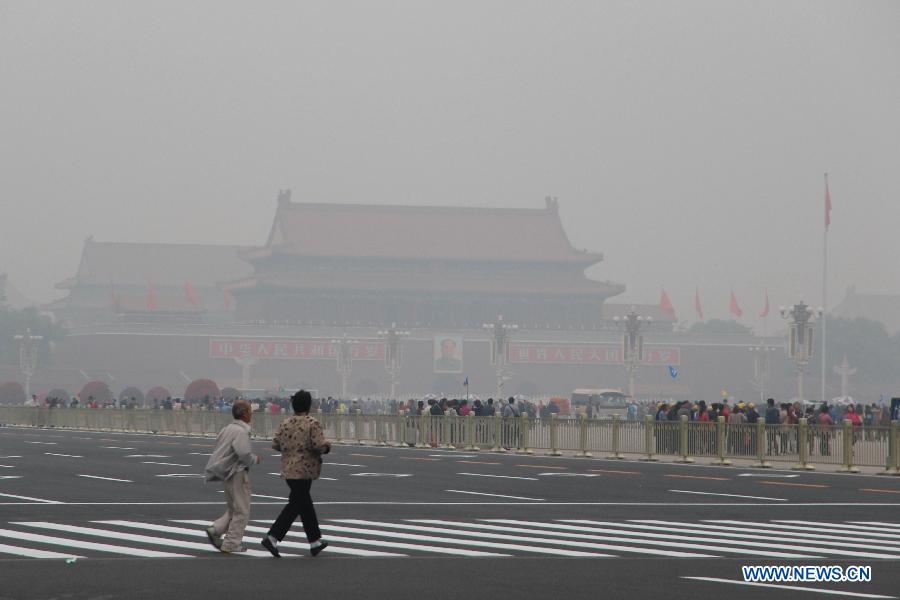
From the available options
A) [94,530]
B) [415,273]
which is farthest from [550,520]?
[415,273]

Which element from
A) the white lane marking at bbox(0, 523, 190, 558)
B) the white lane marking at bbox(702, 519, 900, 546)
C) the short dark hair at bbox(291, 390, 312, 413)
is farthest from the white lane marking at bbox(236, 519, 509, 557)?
the white lane marking at bbox(702, 519, 900, 546)

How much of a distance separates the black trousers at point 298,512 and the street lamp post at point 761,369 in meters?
94.1

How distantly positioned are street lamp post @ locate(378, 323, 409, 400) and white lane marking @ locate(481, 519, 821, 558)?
239 ft

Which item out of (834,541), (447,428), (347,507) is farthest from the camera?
(447,428)

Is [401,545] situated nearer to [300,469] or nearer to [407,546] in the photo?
[407,546]

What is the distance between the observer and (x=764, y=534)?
16.1m

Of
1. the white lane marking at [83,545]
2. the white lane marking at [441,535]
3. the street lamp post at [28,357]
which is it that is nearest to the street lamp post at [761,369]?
the street lamp post at [28,357]

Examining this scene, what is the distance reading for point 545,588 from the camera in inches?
464

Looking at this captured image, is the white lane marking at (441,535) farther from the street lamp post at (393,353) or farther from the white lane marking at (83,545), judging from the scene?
the street lamp post at (393,353)

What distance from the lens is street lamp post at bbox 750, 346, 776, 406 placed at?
106 meters

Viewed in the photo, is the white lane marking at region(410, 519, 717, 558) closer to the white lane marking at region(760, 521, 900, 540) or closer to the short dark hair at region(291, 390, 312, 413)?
the white lane marking at region(760, 521, 900, 540)

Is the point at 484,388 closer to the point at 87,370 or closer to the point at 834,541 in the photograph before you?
the point at 87,370

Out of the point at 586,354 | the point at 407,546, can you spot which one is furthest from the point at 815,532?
the point at 586,354

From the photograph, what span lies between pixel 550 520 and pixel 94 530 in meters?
4.64
